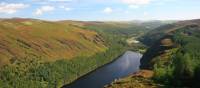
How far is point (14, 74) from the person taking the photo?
524 feet

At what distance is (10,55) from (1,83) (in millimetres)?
55726

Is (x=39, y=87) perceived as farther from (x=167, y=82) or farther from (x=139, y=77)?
(x=167, y=82)

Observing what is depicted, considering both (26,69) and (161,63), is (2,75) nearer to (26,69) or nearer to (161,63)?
(26,69)

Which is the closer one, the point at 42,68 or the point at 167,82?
the point at 167,82

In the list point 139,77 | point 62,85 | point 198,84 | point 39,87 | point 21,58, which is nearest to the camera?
point 198,84

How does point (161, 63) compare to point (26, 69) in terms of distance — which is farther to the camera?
point (26, 69)

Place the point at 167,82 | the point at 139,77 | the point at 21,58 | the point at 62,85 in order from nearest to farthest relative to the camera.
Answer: the point at 167,82, the point at 139,77, the point at 62,85, the point at 21,58

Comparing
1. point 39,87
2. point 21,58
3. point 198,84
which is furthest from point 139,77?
point 21,58

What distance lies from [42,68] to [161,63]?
59646mm

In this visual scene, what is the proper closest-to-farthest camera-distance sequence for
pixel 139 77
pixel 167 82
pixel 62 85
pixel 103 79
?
pixel 167 82
pixel 139 77
pixel 62 85
pixel 103 79

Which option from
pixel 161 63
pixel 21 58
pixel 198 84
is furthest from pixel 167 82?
pixel 21 58

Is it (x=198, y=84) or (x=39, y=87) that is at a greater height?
(x=198, y=84)

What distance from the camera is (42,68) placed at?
177m

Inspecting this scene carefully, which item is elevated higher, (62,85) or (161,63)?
(161,63)
